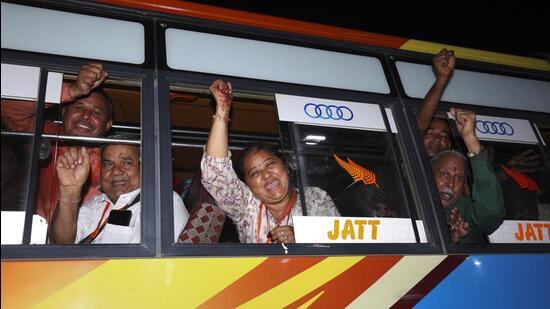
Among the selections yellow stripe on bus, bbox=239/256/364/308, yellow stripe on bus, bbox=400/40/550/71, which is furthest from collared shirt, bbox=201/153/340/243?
yellow stripe on bus, bbox=400/40/550/71

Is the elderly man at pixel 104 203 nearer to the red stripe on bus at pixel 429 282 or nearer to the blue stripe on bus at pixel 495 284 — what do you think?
the red stripe on bus at pixel 429 282

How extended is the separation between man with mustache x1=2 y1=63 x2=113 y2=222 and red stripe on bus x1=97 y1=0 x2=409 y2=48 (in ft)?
1.49

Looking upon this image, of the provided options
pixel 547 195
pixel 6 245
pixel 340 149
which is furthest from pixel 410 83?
pixel 6 245

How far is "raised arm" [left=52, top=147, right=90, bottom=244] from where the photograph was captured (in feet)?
5.84

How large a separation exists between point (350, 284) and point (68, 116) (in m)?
1.67

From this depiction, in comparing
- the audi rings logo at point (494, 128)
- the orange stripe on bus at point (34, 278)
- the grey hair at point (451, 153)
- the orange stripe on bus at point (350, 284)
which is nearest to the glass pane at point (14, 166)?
the orange stripe on bus at point (34, 278)

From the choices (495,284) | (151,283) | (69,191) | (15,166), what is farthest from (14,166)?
(495,284)

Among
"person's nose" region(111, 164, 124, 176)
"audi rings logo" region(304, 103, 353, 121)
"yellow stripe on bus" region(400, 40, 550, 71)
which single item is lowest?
"audi rings logo" region(304, 103, 353, 121)

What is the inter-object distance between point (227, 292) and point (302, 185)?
2.06 ft

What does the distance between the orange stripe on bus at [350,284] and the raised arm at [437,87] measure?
79cm

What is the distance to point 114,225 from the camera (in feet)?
6.30

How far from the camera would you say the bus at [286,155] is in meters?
1.50

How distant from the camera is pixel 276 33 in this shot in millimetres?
2264

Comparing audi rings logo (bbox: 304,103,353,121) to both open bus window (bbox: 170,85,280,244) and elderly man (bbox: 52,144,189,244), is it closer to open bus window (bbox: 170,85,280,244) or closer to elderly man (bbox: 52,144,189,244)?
open bus window (bbox: 170,85,280,244)
